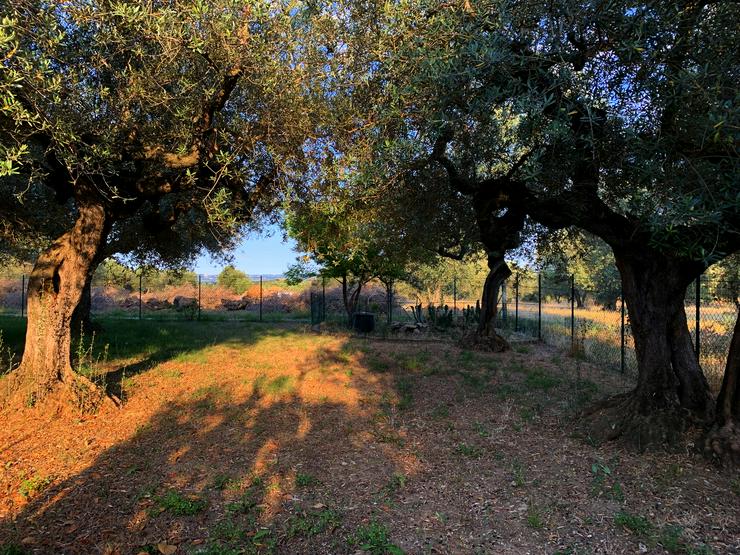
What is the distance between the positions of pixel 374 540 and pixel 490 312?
10.0 m

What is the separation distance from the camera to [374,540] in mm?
3348

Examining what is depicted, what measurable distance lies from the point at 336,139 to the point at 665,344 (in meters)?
4.82

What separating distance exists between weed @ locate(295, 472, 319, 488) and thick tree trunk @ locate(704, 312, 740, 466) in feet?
13.3

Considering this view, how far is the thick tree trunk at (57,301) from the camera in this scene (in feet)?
20.2

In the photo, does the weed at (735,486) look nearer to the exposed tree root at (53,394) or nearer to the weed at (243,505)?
the weed at (243,505)

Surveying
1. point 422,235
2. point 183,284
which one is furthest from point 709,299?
point 183,284

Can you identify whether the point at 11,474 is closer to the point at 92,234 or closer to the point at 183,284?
the point at 92,234

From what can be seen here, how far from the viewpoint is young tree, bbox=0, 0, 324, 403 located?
4.43 m

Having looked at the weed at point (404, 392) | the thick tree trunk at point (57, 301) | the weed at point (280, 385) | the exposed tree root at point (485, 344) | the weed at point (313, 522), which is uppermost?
the thick tree trunk at point (57, 301)

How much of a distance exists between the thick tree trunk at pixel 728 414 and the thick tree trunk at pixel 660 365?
39 cm

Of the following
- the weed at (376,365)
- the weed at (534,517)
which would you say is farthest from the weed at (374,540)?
the weed at (376,365)

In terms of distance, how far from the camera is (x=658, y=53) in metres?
3.91

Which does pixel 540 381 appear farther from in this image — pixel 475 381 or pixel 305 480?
pixel 305 480

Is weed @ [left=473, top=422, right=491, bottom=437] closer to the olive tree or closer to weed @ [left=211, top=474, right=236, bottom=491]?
the olive tree
